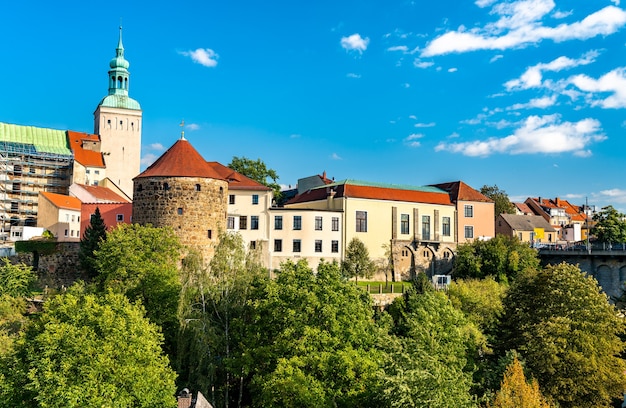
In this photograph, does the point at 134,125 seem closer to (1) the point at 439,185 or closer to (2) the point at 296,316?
(1) the point at 439,185

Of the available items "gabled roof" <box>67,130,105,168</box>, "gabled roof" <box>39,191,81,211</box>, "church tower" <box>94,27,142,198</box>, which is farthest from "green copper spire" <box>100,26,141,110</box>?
"gabled roof" <box>39,191,81,211</box>

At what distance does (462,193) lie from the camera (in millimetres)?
55750

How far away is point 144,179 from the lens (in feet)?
126

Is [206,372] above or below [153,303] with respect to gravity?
below

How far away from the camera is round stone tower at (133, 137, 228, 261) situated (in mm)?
37656

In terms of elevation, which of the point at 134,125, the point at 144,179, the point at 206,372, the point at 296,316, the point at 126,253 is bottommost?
the point at 206,372

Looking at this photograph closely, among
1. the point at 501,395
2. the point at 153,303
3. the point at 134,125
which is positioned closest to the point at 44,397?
the point at 153,303

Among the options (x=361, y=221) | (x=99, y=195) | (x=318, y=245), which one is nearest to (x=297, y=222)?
(x=318, y=245)

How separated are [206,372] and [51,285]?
Answer: 19721mm

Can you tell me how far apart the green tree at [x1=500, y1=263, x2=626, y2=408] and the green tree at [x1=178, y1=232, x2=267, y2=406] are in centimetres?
1306

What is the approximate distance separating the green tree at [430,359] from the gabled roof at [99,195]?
34401 millimetres

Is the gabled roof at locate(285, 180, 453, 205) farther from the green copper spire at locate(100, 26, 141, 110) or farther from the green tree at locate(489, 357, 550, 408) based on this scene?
the green copper spire at locate(100, 26, 141, 110)

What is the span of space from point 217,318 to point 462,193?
104 feet

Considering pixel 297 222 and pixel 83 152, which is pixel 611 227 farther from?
pixel 83 152
